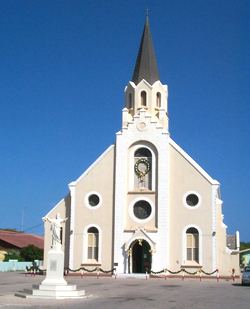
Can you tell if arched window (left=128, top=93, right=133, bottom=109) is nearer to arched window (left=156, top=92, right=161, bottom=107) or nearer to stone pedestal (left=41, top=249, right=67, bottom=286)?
arched window (left=156, top=92, right=161, bottom=107)

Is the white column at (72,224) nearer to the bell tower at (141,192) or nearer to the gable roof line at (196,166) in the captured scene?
the bell tower at (141,192)

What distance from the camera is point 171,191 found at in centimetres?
4719

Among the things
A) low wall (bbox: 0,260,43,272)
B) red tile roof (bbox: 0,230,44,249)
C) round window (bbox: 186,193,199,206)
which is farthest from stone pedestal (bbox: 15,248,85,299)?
red tile roof (bbox: 0,230,44,249)

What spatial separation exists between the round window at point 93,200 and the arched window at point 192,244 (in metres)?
8.43

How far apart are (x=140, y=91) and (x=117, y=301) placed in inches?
1286

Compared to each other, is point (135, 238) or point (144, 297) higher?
point (135, 238)

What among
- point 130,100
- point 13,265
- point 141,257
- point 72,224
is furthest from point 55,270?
point 13,265

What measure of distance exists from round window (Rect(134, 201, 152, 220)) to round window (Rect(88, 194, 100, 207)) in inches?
138

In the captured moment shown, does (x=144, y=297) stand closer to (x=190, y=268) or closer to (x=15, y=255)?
(x=190, y=268)

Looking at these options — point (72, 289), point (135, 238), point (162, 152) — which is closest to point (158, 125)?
point (162, 152)

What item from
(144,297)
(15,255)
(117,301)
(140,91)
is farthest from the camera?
(15,255)

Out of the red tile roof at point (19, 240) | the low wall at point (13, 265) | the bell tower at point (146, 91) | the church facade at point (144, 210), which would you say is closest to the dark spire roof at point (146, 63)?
the bell tower at point (146, 91)

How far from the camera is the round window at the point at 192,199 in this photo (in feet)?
153

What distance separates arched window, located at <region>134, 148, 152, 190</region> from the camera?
158 ft
